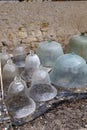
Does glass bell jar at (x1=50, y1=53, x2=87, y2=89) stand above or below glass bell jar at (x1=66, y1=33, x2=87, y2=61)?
below

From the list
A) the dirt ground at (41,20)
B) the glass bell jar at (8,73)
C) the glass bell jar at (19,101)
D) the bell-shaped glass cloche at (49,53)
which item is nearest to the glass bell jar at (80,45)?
the bell-shaped glass cloche at (49,53)

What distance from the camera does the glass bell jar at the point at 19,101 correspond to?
1.98 meters

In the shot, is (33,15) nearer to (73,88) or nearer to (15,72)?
(15,72)

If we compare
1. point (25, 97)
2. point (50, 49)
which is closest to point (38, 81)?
point (25, 97)

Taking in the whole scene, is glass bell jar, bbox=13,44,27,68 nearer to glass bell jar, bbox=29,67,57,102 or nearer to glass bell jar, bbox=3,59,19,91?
glass bell jar, bbox=3,59,19,91

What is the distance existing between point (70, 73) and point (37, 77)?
0.40 m

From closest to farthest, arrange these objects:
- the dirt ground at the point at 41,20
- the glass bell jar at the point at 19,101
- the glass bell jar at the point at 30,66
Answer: the glass bell jar at the point at 19,101
the glass bell jar at the point at 30,66
the dirt ground at the point at 41,20

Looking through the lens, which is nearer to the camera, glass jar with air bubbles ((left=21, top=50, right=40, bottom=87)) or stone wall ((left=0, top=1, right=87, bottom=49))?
glass jar with air bubbles ((left=21, top=50, right=40, bottom=87))

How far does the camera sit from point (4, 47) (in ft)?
10.6

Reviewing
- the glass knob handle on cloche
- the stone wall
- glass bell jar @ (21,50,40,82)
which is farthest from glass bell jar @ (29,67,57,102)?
the stone wall

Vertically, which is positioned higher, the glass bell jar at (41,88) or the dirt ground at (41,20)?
the dirt ground at (41,20)

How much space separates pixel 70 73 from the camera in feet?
8.09

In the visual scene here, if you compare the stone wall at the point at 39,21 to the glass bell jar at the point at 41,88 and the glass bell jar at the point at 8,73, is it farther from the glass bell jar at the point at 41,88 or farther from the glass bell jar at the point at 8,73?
the glass bell jar at the point at 41,88

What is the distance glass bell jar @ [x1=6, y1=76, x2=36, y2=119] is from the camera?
6.49 ft
